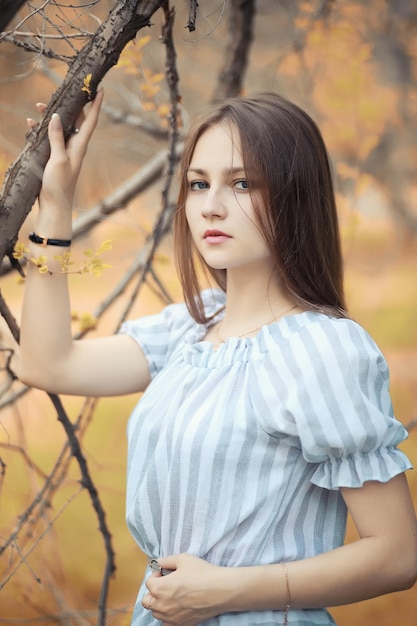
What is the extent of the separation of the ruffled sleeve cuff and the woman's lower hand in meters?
0.22

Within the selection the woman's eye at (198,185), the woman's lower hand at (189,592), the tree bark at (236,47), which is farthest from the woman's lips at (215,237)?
the tree bark at (236,47)

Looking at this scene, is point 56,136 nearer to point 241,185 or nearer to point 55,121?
point 55,121

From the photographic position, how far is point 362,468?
3.35ft

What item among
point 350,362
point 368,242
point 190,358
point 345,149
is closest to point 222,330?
point 190,358

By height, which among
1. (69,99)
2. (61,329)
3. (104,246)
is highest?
(69,99)

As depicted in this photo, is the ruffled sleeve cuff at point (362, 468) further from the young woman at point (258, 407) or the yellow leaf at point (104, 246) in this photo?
the yellow leaf at point (104, 246)

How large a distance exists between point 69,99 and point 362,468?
774 mm

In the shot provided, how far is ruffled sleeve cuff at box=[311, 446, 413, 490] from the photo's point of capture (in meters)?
1.02

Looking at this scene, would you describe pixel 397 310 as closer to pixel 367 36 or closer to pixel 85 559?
pixel 367 36

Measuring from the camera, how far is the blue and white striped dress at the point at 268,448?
3.38ft

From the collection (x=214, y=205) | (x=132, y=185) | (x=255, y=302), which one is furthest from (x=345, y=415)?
(x=132, y=185)

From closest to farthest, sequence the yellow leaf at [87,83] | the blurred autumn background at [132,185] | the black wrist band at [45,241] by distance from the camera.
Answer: the yellow leaf at [87,83] → the black wrist band at [45,241] → the blurred autumn background at [132,185]

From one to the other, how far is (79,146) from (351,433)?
0.68 m

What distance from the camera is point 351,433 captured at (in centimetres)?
101
